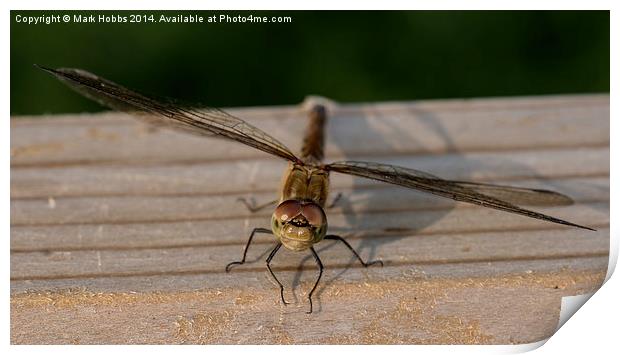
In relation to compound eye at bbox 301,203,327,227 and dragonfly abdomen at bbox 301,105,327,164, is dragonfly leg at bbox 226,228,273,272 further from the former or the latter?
dragonfly abdomen at bbox 301,105,327,164

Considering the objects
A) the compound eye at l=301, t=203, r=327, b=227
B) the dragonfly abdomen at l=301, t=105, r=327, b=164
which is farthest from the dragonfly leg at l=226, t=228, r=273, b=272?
the dragonfly abdomen at l=301, t=105, r=327, b=164

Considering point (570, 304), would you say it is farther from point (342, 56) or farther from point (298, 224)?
point (342, 56)

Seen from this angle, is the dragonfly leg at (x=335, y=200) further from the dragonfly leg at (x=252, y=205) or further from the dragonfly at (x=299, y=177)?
the dragonfly leg at (x=252, y=205)

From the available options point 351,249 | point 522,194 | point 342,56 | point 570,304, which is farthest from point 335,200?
point 342,56

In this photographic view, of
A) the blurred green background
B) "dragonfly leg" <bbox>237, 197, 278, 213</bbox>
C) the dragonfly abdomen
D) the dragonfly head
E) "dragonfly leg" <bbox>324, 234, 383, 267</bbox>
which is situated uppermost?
the blurred green background

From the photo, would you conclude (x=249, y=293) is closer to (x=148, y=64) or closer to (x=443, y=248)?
(x=443, y=248)

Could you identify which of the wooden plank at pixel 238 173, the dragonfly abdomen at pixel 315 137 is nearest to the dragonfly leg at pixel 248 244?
the wooden plank at pixel 238 173
